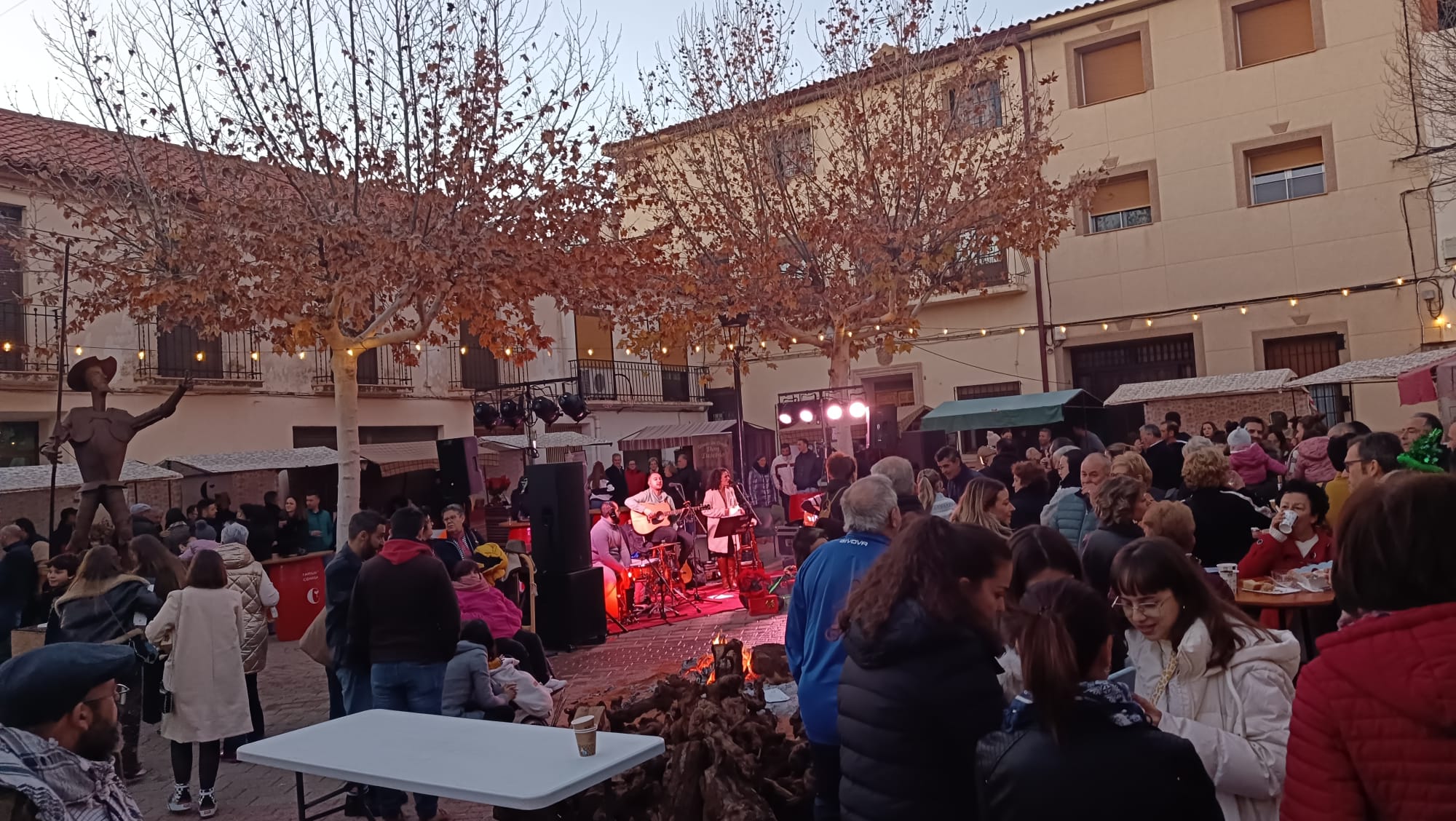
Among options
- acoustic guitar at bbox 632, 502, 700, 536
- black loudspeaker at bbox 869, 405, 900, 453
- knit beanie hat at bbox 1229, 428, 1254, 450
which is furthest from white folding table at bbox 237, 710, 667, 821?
black loudspeaker at bbox 869, 405, 900, 453

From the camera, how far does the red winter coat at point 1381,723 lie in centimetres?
158

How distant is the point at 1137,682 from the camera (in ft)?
9.48

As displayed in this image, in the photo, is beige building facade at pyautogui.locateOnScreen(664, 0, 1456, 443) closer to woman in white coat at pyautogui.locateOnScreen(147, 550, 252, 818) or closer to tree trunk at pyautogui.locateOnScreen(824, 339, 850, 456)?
tree trunk at pyautogui.locateOnScreen(824, 339, 850, 456)

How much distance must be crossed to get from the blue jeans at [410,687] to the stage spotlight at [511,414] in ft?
26.2

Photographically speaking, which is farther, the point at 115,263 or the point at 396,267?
the point at 115,263

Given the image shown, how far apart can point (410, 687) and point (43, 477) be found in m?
10.1

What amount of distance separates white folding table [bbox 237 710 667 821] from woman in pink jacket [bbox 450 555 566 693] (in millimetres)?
1735

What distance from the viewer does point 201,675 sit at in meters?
5.63

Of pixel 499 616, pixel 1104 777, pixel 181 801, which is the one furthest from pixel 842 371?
pixel 1104 777

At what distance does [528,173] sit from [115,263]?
4.20 metres

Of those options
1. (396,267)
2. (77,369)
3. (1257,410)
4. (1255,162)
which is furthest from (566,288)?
(1255,162)

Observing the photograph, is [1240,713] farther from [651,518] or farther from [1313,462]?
[651,518]

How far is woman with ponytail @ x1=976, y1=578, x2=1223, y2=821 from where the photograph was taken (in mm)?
1829

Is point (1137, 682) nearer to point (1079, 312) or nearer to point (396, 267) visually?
point (396, 267)
